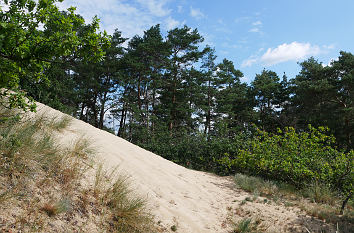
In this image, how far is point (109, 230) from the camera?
2711mm

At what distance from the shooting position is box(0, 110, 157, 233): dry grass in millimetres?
2336

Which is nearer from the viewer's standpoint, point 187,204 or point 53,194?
point 53,194

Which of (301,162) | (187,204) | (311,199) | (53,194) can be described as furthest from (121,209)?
(301,162)

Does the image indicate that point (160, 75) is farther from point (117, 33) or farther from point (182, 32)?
point (117, 33)

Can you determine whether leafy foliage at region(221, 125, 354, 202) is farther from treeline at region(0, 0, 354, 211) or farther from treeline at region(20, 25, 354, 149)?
treeline at region(20, 25, 354, 149)

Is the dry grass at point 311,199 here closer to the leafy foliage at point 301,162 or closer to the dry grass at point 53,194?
the leafy foliage at point 301,162

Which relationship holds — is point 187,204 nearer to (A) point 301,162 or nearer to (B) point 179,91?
(A) point 301,162

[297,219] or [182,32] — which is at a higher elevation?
[182,32]

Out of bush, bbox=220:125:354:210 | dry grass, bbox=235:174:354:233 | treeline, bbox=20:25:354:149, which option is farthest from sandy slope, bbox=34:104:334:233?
treeline, bbox=20:25:354:149

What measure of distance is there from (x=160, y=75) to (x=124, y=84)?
3846mm

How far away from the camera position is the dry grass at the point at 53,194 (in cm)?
234

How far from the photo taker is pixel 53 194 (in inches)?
107

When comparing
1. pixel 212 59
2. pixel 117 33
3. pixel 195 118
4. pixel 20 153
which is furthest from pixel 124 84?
pixel 20 153

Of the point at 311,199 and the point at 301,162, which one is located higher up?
the point at 301,162
